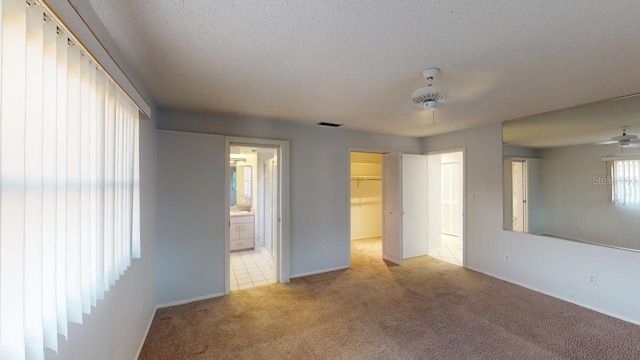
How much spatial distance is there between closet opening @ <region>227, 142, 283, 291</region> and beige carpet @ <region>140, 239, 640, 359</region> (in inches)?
24.2

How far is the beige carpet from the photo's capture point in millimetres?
2281

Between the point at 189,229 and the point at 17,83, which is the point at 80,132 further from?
the point at 189,229

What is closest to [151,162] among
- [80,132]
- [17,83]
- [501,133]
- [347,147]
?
[80,132]

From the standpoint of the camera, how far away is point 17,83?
77 centimetres

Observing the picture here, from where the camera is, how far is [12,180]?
0.75 metres

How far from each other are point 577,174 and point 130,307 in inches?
197

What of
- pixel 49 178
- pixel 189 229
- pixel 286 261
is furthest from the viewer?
pixel 286 261

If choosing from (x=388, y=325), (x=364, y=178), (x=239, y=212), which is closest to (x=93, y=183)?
(x=388, y=325)

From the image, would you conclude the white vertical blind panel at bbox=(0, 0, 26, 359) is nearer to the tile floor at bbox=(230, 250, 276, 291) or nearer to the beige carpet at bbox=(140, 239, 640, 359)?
the beige carpet at bbox=(140, 239, 640, 359)

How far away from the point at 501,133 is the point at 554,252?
1.78 m

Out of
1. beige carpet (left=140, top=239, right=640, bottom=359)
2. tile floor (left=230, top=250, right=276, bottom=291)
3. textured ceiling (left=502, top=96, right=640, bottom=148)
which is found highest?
textured ceiling (left=502, top=96, right=640, bottom=148)

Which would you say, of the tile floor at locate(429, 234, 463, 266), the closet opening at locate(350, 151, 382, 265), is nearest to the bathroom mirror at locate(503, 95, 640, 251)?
the tile floor at locate(429, 234, 463, 266)

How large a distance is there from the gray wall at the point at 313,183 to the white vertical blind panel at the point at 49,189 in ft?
8.10

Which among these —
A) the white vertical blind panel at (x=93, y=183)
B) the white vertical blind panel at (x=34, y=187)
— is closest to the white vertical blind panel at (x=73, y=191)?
the white vertical blind panel at (x=93, y=183)
